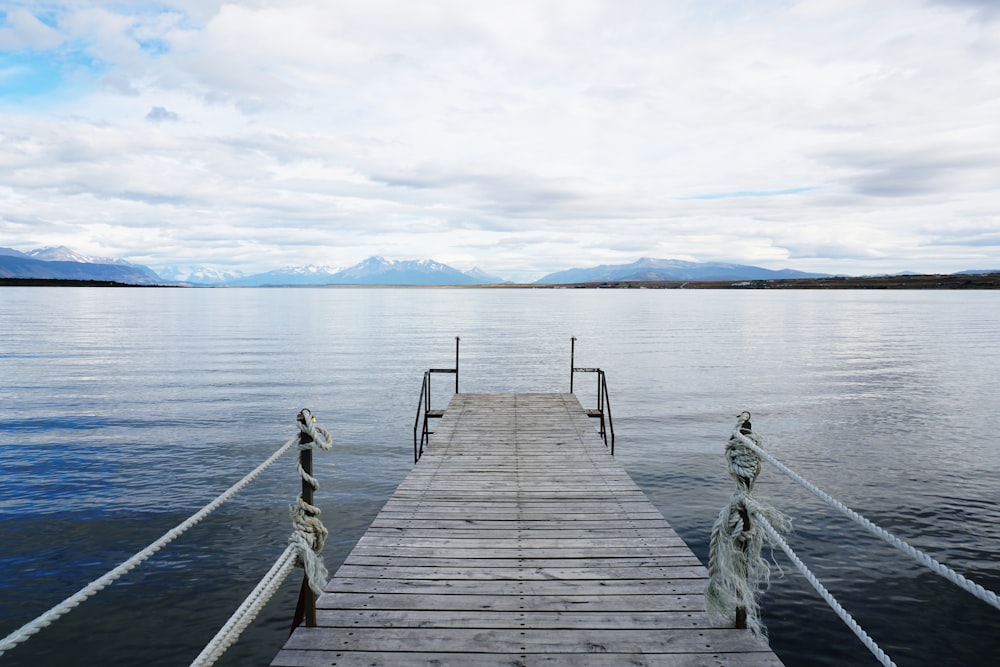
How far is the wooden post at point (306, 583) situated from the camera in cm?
483

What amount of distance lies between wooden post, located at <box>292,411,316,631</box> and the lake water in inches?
134

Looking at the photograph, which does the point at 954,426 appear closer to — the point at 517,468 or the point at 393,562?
the point at 517,468

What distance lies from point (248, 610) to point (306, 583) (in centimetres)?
55

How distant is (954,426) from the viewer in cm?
2075

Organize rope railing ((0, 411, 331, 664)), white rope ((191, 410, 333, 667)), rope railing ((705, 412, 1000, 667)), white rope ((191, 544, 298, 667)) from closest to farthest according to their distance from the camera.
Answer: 1. rope railing ((0, 411, 331, 664))
2. white rope ((191, 544, 298, 667))
3. rope railing ((705, 412, 1000, 667))
4. white rope ((191, 410, 333, 667))

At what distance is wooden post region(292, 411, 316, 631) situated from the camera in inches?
190

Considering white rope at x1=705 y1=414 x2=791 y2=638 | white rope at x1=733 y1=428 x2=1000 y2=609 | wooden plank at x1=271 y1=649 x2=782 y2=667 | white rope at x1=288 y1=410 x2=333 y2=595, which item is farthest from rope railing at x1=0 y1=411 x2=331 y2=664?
white rope at x1=733 y1=428 x2=1000 y2=609

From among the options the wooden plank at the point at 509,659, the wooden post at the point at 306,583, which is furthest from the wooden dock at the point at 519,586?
the wooden post at the point at 306,583

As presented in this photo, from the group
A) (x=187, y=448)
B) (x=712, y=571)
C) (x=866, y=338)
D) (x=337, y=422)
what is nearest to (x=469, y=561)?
(x=712, y=571)

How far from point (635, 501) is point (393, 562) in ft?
13.3

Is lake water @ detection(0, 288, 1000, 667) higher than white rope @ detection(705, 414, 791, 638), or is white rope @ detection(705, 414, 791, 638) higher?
white rope @ detection(705, 414, 791, 638)

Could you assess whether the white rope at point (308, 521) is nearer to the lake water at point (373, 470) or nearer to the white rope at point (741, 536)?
the white rope at point (741, 536)

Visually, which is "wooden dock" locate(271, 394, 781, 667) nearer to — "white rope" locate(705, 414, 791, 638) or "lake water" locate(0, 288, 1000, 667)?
"white rope" locate(705, 414, 791, 638)

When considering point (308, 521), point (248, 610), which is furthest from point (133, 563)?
point (308, 521)
